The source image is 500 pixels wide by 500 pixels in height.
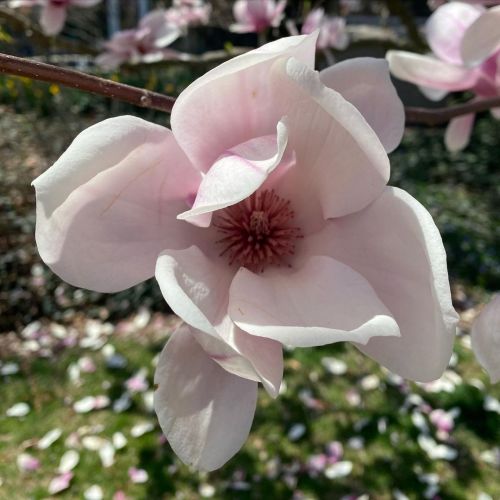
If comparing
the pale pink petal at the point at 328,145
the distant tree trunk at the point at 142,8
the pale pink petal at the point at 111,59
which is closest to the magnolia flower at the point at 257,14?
the pale pink petal at the point at 111,59

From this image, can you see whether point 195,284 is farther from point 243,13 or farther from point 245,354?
point 243,13

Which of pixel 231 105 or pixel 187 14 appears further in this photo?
pixel 187 14

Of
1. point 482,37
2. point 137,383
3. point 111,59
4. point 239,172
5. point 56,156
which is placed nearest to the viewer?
point 239,172

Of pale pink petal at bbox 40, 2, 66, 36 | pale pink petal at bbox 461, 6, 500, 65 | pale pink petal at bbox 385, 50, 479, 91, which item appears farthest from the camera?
pale pink petal at bbox 40, 2, 66, 36

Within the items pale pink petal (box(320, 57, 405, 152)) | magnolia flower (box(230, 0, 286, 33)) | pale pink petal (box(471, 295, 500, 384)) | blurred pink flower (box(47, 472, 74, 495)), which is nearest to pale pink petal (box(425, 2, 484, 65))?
pale pink petal (box(320, 57, 405, 152))

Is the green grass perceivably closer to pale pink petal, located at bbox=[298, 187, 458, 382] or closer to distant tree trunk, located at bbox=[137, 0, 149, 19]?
pale pink petal, located at bbox=[298, 187, 458, 382]

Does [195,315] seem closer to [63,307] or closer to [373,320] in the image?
[373,320]

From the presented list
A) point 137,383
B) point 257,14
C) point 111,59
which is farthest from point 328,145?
point 137,383

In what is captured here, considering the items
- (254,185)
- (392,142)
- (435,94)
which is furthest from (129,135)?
(435,94)
